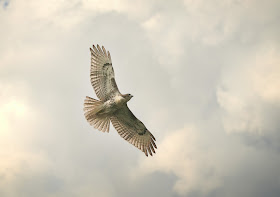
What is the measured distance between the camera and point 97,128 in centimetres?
2041

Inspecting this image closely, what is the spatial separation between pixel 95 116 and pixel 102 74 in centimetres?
203

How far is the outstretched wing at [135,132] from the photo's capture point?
21.3 meters

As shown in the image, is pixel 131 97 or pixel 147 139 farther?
pixel 147 139

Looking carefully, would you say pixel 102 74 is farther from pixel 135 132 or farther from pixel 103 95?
pixel 135 132

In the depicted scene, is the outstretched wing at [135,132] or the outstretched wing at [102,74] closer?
the outstretched wing at [102,74]

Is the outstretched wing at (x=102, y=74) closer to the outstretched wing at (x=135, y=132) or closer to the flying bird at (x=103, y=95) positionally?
the flying bird at (x=103, y=95)

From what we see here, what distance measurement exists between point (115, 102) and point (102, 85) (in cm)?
100

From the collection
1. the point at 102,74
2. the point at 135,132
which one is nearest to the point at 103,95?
the point at 102,74

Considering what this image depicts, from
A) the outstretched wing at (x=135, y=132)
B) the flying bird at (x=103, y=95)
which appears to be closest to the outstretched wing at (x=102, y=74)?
the flying bird at (x=103, y=95)

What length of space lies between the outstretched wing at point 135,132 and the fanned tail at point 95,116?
703 mm

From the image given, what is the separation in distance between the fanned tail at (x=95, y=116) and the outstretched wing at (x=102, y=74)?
38cm

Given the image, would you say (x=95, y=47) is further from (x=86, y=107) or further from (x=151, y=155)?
(x=151, y=155)

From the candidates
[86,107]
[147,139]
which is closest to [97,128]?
[86,107]

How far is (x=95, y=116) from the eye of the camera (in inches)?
800
